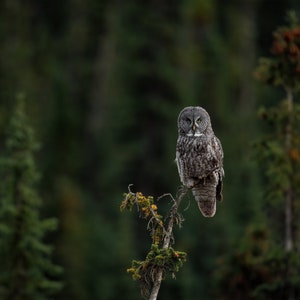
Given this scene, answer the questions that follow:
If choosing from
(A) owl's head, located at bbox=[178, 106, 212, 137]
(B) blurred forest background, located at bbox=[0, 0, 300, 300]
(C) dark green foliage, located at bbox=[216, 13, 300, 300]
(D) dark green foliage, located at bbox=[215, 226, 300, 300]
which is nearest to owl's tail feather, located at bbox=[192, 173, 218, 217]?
(A) owl's head, located at bbox=[178, 106, 212, 137]

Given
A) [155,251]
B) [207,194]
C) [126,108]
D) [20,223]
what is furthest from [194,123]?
[126,108]

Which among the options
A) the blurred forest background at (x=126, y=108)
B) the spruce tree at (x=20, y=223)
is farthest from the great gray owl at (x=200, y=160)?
the spruce tree at (x=20, y=223)

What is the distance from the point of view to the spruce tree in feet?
67.3

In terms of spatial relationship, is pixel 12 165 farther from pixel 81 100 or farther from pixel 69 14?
pixel 69 14

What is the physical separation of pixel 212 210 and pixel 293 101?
4.99m

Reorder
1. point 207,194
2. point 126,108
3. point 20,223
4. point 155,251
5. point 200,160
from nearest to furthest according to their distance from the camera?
1. point 155,251
2. point 207,194
3. point 200,160
4. point 20,223
5. point 126,108

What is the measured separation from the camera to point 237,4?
71.7 metres

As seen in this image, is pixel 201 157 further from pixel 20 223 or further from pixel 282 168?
pixel 20 223

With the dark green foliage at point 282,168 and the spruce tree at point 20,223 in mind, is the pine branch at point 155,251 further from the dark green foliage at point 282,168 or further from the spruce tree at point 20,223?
the spruce tree at point 20,223

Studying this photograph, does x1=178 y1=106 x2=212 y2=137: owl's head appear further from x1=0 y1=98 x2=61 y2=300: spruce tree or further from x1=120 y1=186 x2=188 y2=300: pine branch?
x1=0 y1=98 x2=61 y2=300: spruce tree

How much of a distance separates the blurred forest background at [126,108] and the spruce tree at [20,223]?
10.6ft

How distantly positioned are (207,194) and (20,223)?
236 inches

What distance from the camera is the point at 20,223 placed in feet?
68.0

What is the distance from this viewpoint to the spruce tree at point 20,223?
808 inches
